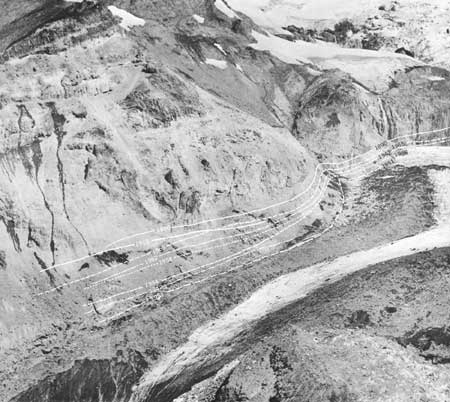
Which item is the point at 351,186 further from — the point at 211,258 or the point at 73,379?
the point at 73,379

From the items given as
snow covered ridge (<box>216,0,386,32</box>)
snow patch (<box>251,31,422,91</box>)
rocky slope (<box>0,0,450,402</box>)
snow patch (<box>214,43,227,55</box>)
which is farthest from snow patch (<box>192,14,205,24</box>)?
snow covered ridge (<box>216,0,386,32</box>)

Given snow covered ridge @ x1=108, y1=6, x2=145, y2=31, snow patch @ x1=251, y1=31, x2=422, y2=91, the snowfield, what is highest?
snow covered ridge @ x1=108, y1=6, x2=145, y2=31

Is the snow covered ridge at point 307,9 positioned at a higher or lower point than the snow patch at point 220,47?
lower

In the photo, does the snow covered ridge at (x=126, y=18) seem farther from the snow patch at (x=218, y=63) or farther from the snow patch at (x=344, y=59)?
the snow patch at (x=344, y=59)

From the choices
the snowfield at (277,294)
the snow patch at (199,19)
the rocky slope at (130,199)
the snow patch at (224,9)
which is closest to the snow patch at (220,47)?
the rocky slope at (130,199)

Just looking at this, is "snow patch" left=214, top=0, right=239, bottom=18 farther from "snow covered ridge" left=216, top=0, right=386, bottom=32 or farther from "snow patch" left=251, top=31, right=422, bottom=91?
"snow covered ridge" left=216, top=0, right=386, bottom=32

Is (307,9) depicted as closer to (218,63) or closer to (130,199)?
(218,63)
